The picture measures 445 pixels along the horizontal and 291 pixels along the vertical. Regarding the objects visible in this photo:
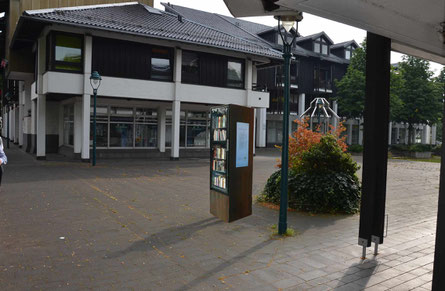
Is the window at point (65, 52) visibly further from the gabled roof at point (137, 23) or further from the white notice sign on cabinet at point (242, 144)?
the white notice sign on cabinet at point (242, 144)

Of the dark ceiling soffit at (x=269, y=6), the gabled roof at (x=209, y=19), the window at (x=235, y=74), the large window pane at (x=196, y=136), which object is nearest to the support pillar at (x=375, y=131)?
the dark ceiling soffit at (x=269, y=6)

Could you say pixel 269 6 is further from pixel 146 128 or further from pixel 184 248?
pixel 146 128

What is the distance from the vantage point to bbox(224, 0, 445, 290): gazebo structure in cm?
264

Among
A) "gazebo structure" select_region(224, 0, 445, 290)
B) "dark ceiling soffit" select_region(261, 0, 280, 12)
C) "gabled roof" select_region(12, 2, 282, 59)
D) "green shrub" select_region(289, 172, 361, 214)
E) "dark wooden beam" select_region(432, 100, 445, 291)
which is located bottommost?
"green shrub" select_region(289, 172, 361, 214)

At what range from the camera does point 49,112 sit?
2484 cm

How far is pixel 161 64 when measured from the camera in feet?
71.8

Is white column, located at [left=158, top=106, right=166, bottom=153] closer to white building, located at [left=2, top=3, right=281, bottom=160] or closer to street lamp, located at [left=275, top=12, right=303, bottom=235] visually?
white building, located at [left=2, top=3, right=281, bottom=160]

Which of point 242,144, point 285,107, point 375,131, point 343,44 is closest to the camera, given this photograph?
point 375,131

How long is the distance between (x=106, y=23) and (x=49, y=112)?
8.98 metres

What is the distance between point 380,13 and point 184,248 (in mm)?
4280

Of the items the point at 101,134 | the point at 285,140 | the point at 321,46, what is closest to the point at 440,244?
the point at 285,140

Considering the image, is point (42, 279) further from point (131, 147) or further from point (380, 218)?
point (131, 147)

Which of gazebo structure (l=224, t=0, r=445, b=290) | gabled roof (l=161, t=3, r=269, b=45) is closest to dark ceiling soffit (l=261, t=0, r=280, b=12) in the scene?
gazebo structure (l=224, t=0, r=445, b=290)

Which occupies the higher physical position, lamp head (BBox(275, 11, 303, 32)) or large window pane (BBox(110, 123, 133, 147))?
lamp head (BBox(275, 11, 303, 32))
